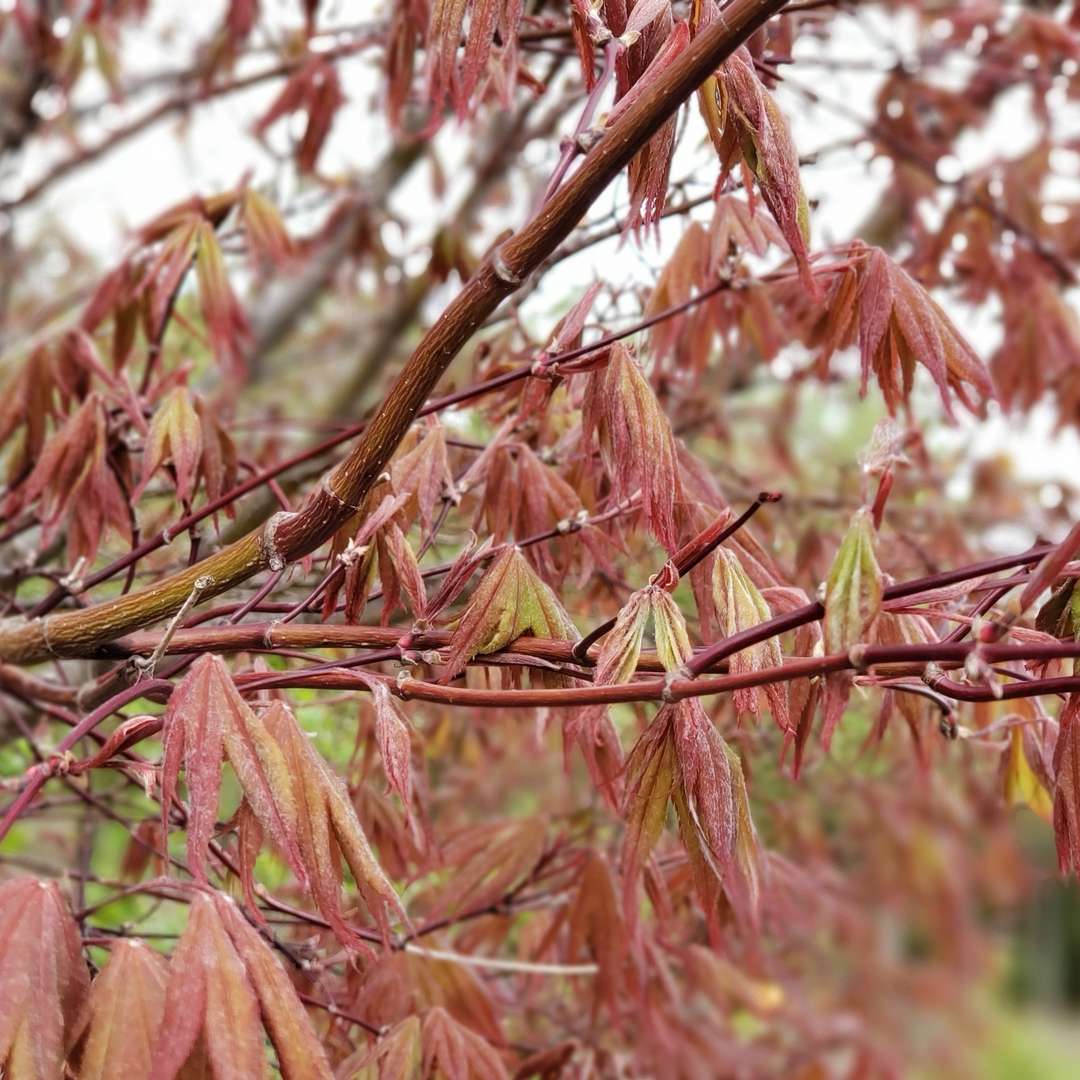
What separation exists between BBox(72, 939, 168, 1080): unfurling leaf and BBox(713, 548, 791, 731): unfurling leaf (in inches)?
13.4

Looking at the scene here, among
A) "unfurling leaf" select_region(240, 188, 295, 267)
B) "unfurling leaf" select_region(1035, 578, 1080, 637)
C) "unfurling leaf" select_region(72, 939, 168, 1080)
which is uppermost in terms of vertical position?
"unfurling leaf" select_region(240, 188, 295, 267)

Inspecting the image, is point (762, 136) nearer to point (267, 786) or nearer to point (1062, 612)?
point (1062, 612)

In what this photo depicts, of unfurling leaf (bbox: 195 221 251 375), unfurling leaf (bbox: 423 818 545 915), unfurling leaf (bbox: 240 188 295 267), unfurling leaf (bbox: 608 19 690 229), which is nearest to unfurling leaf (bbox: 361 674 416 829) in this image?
unfurling leaf (bbox: 608 19 690 229)

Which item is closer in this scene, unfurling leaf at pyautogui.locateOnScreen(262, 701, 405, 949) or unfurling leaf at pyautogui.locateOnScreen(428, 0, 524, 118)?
unfurling leaf at pyautogui.locateOnScreen(262, 701, 405, 949)

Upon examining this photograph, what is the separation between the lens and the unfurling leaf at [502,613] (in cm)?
62

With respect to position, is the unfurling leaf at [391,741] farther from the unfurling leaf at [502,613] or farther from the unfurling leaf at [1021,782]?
the unfurling leaf at [1021,782]

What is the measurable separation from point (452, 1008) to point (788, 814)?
29.4 inches

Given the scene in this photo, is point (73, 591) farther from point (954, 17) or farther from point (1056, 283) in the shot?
point (954, 17)

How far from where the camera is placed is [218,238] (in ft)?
3.77

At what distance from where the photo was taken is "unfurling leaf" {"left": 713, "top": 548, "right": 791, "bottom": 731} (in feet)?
1.99

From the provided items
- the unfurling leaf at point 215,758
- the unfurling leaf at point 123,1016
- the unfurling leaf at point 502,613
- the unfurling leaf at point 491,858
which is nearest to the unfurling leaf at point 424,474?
the unfurling leaf at point 502,613

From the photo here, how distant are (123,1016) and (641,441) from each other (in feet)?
1.36

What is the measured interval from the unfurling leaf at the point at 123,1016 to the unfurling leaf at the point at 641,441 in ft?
1.20

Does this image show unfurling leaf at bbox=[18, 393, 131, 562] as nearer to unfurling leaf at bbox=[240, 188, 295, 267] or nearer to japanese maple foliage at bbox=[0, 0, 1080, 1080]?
japanese maple foliage at bbox=[0, 0, 1080, 1080]
